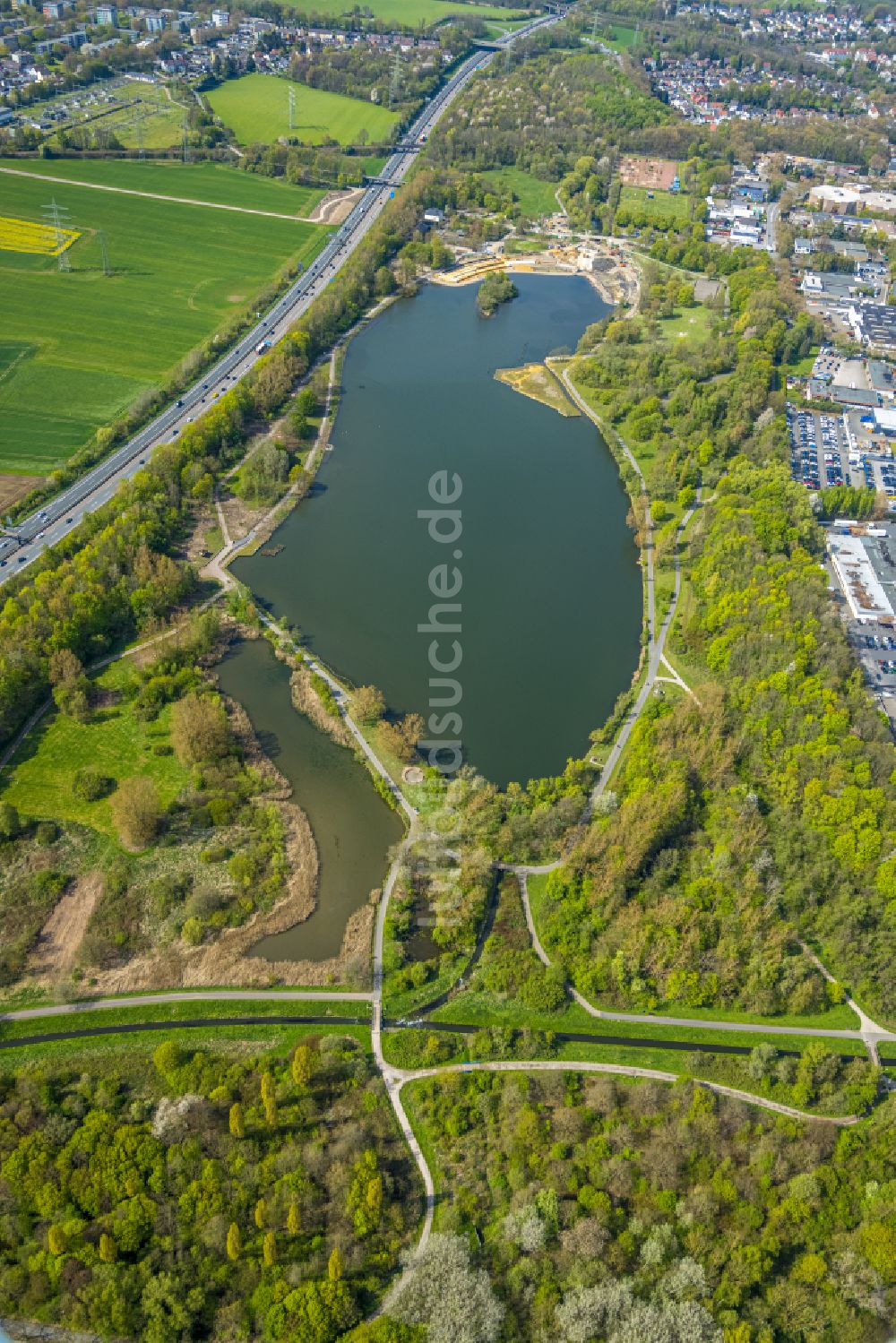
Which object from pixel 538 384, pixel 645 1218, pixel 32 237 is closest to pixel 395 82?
pixel 32 237

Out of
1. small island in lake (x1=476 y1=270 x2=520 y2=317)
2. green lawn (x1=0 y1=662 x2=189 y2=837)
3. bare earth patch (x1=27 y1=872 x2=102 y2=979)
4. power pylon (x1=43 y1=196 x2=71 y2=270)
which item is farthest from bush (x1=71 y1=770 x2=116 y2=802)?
small island in lake (x1=476 y1=270 x2=520 y2=317)

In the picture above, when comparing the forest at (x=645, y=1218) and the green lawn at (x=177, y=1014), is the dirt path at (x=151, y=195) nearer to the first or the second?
the green lawn at (x=177, y=1014)

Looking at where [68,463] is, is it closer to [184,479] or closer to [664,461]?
[184,479]

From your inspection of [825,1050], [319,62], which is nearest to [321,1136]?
[825,1050]

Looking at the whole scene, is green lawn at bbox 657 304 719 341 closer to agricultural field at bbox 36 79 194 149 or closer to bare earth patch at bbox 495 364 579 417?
bare earth patch at bbox 495 364 579 417

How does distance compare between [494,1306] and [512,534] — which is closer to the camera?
[494,1306]

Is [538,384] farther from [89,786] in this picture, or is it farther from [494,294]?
[89,786]
